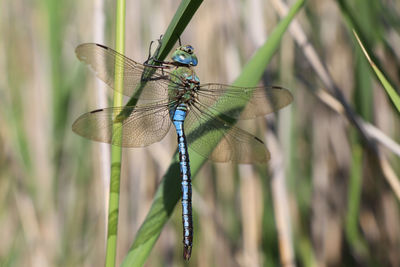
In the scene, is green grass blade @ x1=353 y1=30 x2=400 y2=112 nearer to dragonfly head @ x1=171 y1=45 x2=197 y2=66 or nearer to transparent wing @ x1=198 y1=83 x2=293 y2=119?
transparent wing @ x1=198 y1=83 x2=293 y2=119

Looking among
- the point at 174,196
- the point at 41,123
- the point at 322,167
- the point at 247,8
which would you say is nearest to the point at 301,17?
the point at 247,8

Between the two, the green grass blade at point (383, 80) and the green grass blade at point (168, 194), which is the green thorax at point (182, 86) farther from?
the green grass blade at point (383, 80)

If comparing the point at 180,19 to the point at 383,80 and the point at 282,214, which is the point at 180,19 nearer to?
the point at 383,80

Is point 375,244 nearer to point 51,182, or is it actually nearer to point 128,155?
point 128,155

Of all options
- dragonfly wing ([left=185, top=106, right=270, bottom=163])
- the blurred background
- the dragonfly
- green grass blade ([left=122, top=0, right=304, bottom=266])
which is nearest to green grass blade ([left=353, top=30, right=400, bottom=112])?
green grass blade ([left=122, top=0, right=304, bottom=266])

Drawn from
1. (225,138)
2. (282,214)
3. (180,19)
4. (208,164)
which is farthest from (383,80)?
(208,164)

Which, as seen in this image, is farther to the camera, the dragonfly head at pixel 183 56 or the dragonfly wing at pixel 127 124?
the dragonfly head at pixel 183 56

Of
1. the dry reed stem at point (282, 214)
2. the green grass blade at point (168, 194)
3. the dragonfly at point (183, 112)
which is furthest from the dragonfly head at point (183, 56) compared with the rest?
the dry reed stem at point (282, 214)
